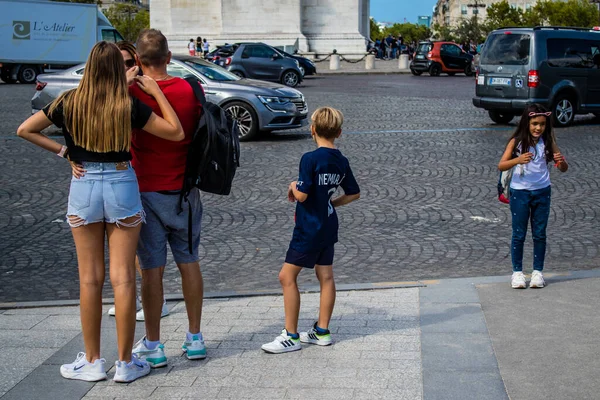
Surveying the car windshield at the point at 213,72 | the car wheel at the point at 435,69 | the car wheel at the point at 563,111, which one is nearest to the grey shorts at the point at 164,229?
the car windshield at the point at 213,72

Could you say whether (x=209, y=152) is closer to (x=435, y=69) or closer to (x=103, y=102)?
(x=103, y=102)

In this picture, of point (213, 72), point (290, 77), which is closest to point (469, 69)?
point (290, 77)

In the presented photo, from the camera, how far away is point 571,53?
18281 millimetres

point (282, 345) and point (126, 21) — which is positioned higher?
point (126, 21)

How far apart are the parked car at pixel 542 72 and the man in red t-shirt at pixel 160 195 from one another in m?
13.9

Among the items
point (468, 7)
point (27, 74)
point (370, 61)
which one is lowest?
point (370, 61)

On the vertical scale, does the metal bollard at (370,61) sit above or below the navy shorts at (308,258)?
below

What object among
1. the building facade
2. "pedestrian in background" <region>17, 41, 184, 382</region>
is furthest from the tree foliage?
"pedestrian in background" <region>17, 41, 184, 382</region>

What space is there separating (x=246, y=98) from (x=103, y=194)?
11.2 metres

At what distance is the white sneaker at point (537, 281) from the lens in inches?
252

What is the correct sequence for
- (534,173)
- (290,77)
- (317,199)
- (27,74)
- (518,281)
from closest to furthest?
(317,199) → (518,281) → (534,173) → (290,77) → (27,74)

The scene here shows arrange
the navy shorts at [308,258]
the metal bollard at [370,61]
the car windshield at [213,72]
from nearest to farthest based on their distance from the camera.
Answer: the navy shorts at [308,258] < the car windshield at [213,72] < the metal bollard at [370,61]

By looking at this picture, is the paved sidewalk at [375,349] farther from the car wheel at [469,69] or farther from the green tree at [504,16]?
the green tree at [504,16]

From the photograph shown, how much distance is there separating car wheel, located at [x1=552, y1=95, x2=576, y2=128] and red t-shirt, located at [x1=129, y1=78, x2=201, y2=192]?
1437 centimetres
